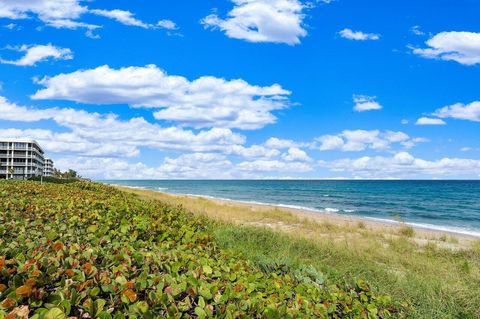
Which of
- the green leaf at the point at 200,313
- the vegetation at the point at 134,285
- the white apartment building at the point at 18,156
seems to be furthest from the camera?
the white apartment building at the point at 18,156

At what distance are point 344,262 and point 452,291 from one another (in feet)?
10.3

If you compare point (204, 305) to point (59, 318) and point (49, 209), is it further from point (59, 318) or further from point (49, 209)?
point (49, 209)

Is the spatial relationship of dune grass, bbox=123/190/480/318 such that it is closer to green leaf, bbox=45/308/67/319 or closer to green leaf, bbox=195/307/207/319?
green leaf, bbox=195/307/207/319

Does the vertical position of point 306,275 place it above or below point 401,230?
above

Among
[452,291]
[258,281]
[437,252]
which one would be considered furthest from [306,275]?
[437,252]

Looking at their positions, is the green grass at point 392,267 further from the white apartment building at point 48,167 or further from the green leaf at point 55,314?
the white apartment building at point 48,167

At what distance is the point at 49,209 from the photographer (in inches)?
276

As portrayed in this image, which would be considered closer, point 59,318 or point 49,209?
point 59,318

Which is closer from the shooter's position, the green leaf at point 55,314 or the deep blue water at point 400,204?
the green leaf at point 55,314

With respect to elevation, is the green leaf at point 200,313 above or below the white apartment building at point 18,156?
below

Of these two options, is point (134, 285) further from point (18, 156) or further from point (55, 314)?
point (18, 156)

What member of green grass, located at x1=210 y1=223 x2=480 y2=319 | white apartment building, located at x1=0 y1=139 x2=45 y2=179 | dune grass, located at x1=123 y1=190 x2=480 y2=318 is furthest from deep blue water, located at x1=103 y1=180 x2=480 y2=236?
white apartment building, located at x1=0 y1=139 x2=45 y2=179

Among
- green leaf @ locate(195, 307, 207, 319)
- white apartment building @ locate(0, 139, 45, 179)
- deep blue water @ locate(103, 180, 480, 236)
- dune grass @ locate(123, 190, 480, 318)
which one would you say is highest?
white apartment building @ locate(0, 139, 45, 179)

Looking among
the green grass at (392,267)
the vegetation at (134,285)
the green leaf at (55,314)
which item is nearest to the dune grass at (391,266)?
the green grass at (392,267)
